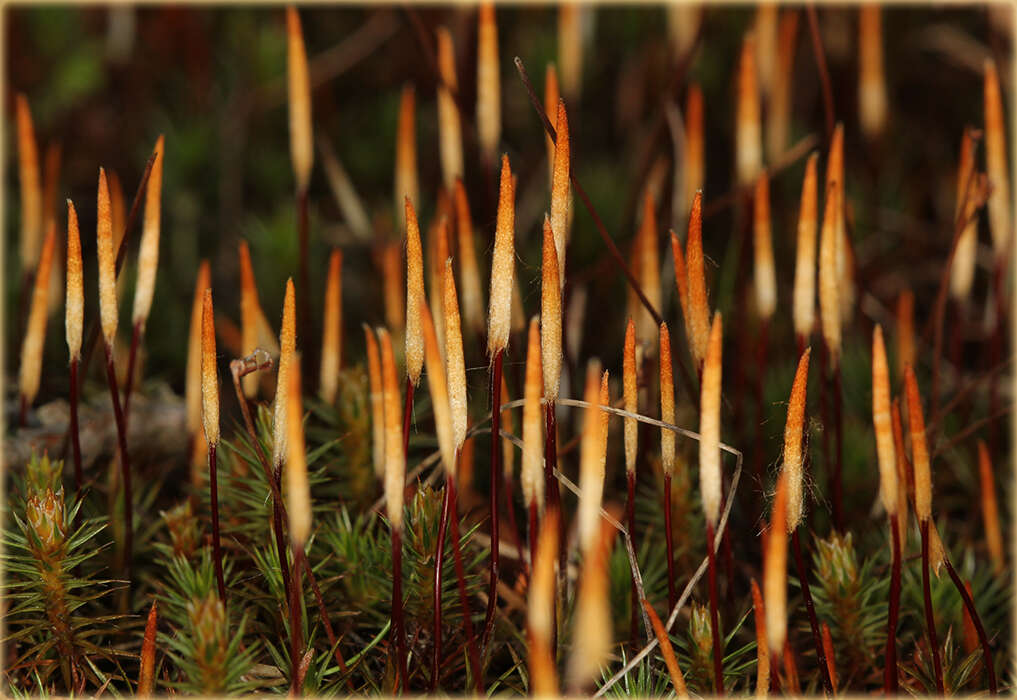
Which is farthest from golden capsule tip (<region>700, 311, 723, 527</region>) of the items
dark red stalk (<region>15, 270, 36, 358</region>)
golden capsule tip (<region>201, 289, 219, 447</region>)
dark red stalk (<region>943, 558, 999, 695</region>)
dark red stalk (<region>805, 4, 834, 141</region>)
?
dark red stalk (<region>15, 270, 36, 358</region>)

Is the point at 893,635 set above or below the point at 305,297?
below

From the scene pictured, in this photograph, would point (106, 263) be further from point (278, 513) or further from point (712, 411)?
point (712, 411)

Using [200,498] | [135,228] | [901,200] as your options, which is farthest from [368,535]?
[901,200]

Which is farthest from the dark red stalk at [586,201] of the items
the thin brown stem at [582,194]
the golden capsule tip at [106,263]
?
the golden capsule tip at [106,263]

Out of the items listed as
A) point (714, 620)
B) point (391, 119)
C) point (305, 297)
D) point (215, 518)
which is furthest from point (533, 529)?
point (391, 119)

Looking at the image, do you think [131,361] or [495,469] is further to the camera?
[131,361]

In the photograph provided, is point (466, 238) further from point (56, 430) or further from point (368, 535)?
point (56, 430)

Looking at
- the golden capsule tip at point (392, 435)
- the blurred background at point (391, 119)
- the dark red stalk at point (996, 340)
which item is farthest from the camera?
the blurred background at point (391, 119)

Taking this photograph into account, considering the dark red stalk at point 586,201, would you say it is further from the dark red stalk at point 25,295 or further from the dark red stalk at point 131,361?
the dark red stalk at point 25,295

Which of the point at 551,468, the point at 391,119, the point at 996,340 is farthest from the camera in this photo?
the point at 391,119
